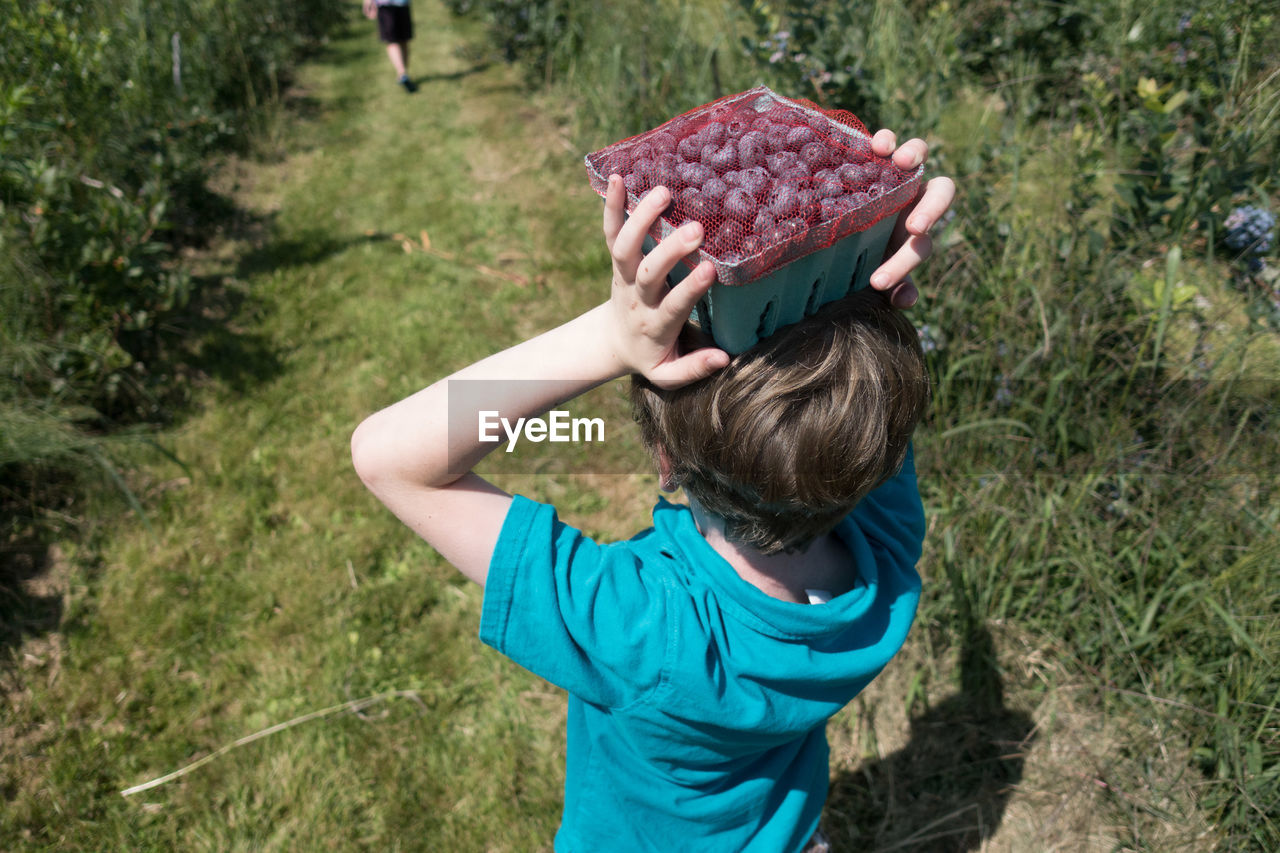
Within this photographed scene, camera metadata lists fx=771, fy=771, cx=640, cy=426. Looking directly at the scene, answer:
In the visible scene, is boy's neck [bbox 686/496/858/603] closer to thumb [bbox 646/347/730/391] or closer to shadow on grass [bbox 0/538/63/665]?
thumb [bbox 646/347/730/391]

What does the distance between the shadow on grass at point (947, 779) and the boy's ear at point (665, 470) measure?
1649mm

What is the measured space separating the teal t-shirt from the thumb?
28 centimetres

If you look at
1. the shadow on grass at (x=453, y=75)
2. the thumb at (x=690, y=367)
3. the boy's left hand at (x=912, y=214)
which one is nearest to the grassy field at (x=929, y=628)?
the boy's left hand at (x=912, y=214)

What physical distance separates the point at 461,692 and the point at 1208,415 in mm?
2550

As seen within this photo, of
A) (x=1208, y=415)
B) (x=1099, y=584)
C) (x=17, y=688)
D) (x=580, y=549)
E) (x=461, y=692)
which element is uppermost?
(x=580, y=549)

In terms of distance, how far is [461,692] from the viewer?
9.12ft

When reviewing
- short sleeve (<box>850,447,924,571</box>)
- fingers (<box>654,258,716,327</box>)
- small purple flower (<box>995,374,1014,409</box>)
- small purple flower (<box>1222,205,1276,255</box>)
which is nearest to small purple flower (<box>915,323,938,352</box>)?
small purple flower (<box>995,374,1014,409</box>)

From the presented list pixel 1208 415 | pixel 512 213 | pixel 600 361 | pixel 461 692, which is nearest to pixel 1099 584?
pixel 1208 415

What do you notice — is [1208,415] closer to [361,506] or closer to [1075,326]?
[1075,326]

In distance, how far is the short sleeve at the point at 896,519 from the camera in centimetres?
138

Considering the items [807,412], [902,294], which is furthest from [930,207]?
[807,412]

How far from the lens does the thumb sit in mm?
945

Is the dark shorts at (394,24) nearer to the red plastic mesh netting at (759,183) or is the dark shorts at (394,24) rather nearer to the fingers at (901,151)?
the red plastic mesh netting at (759,183)

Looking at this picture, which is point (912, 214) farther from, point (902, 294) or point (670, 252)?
point (670, 252)
